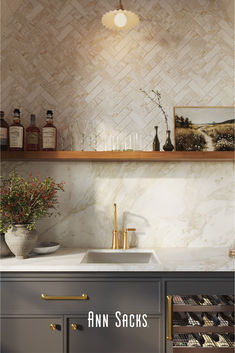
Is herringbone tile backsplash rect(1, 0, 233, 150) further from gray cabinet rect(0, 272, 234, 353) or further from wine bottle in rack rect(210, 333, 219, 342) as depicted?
wine bottle in rack rect(210, 333, 219, 342)

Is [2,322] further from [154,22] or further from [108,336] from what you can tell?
[154,22]

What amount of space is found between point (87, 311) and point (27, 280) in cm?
39

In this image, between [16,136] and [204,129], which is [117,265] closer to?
[16,136]

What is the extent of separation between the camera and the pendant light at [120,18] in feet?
6.05

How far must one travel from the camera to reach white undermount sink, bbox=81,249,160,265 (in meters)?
2.07

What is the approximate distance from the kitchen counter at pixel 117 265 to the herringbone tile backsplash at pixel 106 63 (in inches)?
34.4

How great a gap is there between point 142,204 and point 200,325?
0.92 metres

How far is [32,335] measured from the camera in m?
1.60

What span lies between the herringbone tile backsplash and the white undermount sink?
0.83 m

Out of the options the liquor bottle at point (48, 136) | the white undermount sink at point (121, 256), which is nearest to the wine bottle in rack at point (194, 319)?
the white undermount sink at point (121, 256)

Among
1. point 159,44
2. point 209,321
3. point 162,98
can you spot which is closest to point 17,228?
point 209,321

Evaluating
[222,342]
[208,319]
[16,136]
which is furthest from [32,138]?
[222,342]

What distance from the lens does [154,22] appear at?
2262 millimetres

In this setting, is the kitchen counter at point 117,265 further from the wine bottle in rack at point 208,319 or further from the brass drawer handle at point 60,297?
the wine bottle in rack at point 208,319
